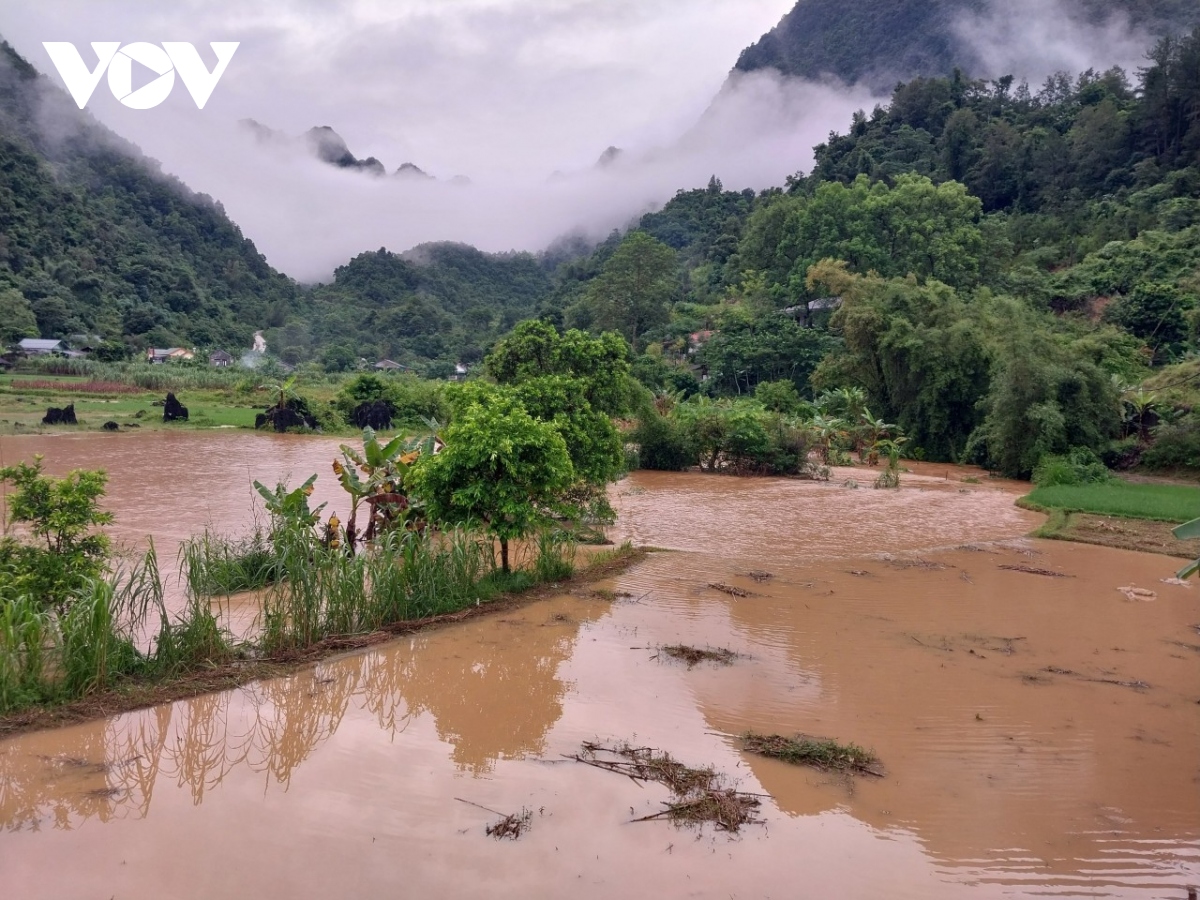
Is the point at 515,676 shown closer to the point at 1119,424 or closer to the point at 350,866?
the point at 350,866

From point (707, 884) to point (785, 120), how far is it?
11627cm

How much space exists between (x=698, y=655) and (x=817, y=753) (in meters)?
2.09

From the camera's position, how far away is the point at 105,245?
6856 cm

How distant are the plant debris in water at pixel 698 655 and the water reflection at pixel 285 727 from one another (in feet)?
3.30

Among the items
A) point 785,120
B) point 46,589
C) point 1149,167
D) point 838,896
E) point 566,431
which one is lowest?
point 838,896

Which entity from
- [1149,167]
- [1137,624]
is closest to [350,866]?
[1137,624]

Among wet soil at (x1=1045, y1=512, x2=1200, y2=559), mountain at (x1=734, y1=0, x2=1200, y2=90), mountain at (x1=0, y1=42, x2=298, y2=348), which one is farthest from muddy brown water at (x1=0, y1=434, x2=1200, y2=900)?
mountain at (x1=734, y1=0, x2=1200, y2=90)

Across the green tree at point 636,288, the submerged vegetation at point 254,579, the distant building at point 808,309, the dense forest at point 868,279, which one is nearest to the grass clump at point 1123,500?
the dense forest at point 868,279

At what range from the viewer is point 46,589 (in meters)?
6.65

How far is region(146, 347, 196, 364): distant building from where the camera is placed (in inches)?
2191

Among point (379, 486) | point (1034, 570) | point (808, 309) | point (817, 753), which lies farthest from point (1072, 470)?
point (808, 309)

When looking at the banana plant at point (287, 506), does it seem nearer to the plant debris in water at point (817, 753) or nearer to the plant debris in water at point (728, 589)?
the plant debris in water at point (728, 589)

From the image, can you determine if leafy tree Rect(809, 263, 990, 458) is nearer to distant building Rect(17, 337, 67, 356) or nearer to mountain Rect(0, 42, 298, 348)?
distant building Rect(17, 337, 67, 356)

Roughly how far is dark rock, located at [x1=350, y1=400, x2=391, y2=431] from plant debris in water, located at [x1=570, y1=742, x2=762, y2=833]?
98.5 feet
